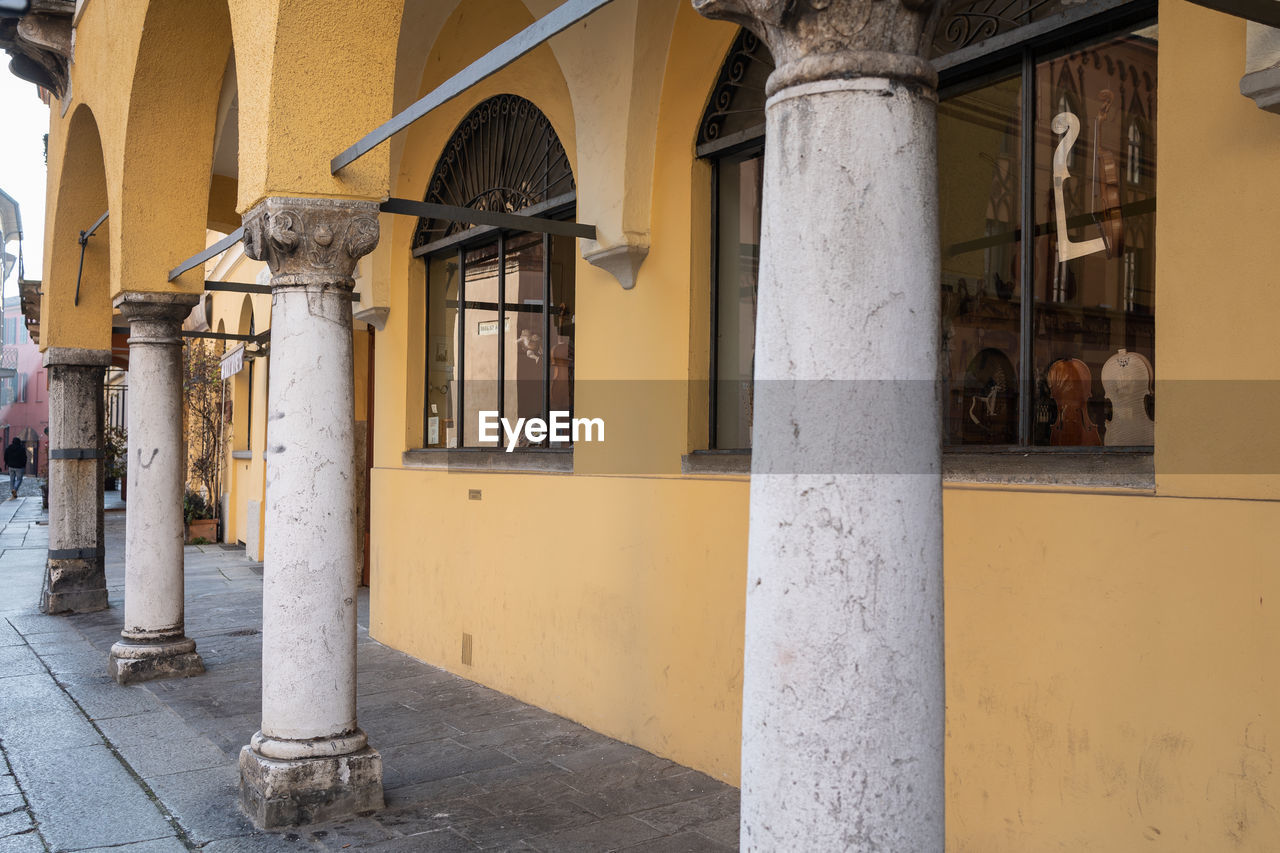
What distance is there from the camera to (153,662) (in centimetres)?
780

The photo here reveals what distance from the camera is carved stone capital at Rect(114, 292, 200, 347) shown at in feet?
25.4

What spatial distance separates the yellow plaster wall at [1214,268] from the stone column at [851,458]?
1514mm

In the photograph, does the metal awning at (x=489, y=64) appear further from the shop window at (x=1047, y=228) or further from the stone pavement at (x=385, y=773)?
the stone pavement at (x=385, y=773)

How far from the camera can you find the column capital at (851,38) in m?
2.18

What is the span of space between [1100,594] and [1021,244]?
1385 mm

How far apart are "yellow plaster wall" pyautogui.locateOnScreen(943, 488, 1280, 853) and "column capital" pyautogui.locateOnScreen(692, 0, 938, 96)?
1802mm

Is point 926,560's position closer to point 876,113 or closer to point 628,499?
point 876,113

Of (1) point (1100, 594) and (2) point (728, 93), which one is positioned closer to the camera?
(1) point (1100, 594)

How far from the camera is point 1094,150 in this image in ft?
13.1

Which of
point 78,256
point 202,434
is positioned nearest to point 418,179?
point 78,256

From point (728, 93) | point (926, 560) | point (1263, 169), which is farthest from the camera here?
point (728, 93)

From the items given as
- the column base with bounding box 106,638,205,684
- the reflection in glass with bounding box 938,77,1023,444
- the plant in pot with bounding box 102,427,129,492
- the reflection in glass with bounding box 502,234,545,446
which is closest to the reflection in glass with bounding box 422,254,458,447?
the reflection in glass with bounding box 502,234,545,446

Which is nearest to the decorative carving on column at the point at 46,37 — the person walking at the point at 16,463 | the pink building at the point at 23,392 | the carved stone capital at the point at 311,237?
the carved stone capital at the point at 311,237

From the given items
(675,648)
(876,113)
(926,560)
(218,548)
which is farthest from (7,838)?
(218,548)
